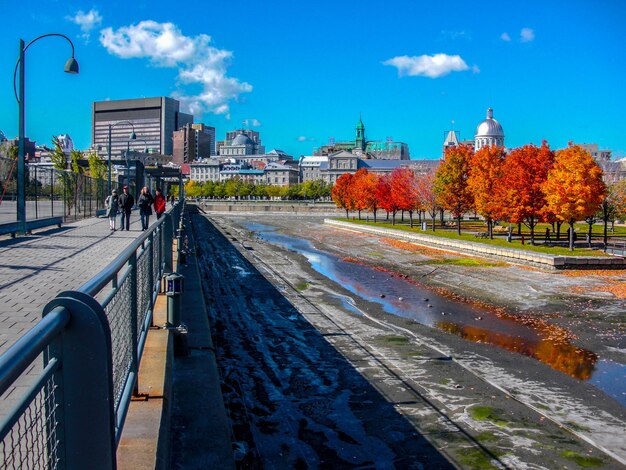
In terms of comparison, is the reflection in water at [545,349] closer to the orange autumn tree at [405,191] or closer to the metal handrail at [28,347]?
the metal handrail at [28,347]

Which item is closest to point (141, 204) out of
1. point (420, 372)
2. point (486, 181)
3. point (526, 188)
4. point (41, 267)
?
point (41, 267)

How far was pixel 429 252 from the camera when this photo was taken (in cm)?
4181

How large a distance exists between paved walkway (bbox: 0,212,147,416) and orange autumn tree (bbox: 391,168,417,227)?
4424 centimetres

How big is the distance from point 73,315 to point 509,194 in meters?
40.8

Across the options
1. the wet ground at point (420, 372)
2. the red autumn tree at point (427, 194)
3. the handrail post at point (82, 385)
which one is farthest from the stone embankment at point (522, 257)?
the handrail post at point (82, 385)

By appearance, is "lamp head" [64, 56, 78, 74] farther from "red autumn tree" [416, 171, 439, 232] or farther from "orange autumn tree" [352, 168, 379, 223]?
"orange autumn tree" [352, 168, 379, 223]

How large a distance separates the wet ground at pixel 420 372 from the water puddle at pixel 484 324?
64mm

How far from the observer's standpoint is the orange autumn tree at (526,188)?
40.4 m

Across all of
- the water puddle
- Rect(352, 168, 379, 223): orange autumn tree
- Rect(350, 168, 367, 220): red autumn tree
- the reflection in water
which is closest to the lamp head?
the water puddle

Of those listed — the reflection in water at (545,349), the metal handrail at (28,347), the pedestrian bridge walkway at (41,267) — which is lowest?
the reflection in water at (545,349)

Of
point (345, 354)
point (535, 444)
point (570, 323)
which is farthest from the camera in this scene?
point (570, 323)

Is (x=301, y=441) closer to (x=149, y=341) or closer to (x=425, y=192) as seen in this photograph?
(x=149, y=341)

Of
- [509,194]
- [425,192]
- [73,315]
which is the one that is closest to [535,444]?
Answer: [73,315]

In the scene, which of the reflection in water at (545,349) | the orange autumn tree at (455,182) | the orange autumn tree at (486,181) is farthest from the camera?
the orange autumn tree at (455,182)
